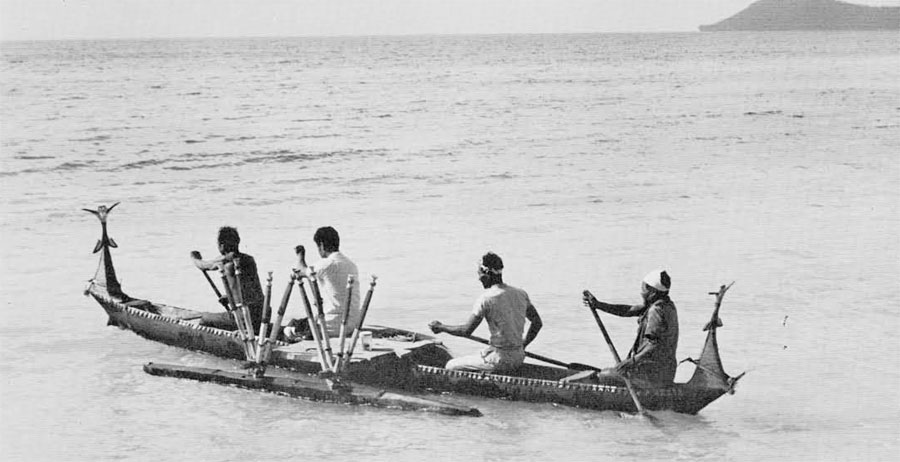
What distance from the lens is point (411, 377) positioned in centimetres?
966

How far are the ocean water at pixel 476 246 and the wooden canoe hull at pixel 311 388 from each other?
13 cm

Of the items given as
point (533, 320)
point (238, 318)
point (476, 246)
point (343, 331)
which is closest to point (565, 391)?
point (533, 320)

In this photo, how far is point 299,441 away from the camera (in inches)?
346

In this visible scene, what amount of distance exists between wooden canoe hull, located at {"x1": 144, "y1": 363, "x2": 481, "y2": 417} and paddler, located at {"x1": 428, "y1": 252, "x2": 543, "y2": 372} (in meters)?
0.53

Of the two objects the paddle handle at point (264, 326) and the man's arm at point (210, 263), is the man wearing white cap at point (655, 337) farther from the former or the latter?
the man's arm at point (210, 263)

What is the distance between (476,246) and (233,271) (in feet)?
25.8

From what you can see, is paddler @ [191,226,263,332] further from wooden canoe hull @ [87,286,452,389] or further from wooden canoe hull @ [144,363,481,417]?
wooden canoe hull @ [144,363,481,417]

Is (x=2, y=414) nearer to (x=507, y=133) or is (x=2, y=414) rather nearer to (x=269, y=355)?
(x=269, y=355)

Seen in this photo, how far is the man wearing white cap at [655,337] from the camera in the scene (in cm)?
844

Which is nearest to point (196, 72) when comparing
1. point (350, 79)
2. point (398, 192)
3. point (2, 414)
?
point (350, 79)

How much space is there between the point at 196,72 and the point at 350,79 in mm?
15235

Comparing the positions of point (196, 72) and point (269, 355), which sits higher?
point (196, 72)

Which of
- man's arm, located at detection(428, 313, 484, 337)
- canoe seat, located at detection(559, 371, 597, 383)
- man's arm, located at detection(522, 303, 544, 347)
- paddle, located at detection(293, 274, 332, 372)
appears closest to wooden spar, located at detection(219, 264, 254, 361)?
paddle, located at detection(293, 274, 332, 372)

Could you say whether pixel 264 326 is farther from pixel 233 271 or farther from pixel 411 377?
pixel 411 377
